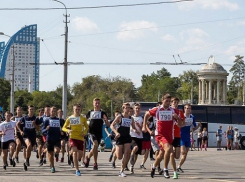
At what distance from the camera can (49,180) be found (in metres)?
15.6

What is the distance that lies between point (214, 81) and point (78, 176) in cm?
8539

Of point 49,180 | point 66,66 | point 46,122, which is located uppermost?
point 66,66

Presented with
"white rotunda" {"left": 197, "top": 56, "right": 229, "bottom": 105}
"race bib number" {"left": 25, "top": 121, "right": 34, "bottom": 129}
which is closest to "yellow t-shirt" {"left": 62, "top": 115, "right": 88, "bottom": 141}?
"race bib number" {"left": 25, "top": 121, "right": 34, "bottom": 129}

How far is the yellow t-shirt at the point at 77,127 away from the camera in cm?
1709

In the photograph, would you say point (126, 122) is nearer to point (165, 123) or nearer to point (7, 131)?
point (165, 123)

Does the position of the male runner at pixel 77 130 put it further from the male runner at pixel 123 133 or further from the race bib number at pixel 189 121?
the race bib number at pixel 189 121

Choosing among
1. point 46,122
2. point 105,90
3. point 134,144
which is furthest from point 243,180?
point 105,90

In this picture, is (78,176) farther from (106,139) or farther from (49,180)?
(106,139)

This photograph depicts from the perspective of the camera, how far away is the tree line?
4524 inches

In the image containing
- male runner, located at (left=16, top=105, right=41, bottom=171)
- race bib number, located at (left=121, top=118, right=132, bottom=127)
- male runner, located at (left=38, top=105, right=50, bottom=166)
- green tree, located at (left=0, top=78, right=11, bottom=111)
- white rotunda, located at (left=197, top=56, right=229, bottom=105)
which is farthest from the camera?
green tree, located at (left=0, top=78, right=11, bottom=111)

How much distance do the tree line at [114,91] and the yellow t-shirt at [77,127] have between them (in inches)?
3221

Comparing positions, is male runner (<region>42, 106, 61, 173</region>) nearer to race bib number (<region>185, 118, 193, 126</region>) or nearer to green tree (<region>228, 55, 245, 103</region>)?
race bib number (<region>185, 118, 193, 126</region>)

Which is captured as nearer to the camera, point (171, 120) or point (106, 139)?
point (171, 120)

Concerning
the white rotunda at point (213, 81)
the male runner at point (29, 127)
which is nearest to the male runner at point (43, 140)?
the male runner at point (29, 127)
